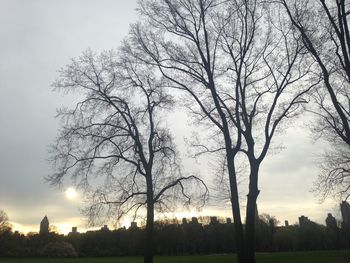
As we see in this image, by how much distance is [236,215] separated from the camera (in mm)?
17641

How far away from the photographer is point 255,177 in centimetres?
1812

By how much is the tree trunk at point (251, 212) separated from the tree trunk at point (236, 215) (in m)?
0.23

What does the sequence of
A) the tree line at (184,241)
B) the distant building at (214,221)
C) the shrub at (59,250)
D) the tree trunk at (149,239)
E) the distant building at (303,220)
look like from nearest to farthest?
the tree trunk at (149,239)
the tree line at (184,241)
the shrub at (59,250)
the distant building at (214,221)
the distant building at (303,220)

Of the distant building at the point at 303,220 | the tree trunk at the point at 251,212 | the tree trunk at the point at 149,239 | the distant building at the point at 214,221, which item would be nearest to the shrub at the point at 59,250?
the distant building at the point at 214,221

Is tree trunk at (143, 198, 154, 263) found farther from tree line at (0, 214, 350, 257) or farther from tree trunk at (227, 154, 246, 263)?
tree line at (0, 214, 350, 257)

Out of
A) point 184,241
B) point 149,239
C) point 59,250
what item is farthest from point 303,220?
point 149,239

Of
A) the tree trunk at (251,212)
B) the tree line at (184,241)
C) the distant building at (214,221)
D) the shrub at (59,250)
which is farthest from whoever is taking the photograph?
the distant building at (214,221)

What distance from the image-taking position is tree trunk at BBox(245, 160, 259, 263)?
56.4 ft

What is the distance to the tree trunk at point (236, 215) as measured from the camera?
1722 centimetres

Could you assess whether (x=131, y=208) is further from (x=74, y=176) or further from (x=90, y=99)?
(x=90, y=99)

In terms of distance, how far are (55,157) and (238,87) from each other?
1026cm

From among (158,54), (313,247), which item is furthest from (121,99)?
(313,247)

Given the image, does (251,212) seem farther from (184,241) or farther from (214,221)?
(214,221)

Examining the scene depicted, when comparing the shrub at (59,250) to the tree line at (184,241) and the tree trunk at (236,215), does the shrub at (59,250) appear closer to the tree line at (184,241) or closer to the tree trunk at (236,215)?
the tree line at (184,241)
